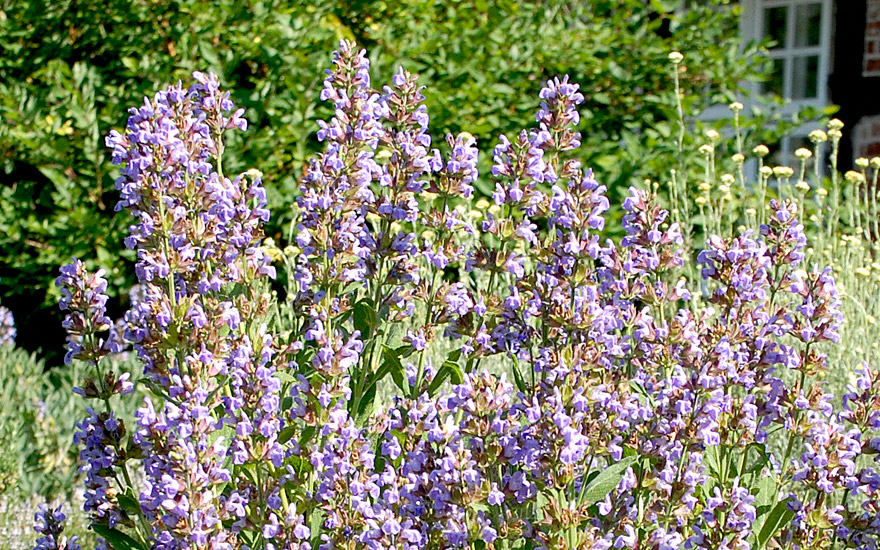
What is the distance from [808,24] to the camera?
322 inches

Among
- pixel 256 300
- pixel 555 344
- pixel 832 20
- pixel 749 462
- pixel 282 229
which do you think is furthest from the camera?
pixel 832 20

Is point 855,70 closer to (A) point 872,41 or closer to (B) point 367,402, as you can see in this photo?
(A) point 872,41

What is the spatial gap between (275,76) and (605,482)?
3409 mm

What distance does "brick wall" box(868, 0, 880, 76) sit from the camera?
7.23 m

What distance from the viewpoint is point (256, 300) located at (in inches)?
79.7

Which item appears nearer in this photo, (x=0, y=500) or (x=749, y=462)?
(x=749, y=462)

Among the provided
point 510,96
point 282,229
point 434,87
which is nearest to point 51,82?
point 282,229

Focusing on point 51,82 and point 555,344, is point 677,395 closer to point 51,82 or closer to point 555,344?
point 555,344

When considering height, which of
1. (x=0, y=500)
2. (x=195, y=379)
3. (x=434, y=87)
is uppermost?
(x=434, y=87)

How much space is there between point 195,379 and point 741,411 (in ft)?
3.19

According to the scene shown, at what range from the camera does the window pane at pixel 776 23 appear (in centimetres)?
828

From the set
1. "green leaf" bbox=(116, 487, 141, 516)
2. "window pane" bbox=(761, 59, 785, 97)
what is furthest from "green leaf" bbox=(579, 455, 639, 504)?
"window pane" bbox=(761, 59, 785, 97)

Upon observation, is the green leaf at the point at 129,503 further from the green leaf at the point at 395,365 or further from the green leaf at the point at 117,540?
the green leaf at the point at 395,365

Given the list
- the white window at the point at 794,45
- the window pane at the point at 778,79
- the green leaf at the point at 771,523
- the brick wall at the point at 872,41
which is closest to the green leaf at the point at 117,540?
the green leaf at the point at 771,523
